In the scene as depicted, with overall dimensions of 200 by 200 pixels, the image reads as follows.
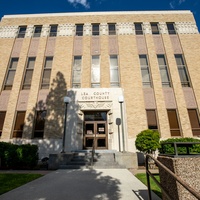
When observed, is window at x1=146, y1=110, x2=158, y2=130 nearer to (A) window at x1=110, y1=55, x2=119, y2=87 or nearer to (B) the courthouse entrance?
(B) the courthouse entrance

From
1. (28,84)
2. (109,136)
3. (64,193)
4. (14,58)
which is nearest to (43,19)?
(14,58)

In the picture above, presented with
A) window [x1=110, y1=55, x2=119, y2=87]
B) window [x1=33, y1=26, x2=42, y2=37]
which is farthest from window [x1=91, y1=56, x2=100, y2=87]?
window [x1=33, y1=26, x2=42, y2=37]

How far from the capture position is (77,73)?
1484cm

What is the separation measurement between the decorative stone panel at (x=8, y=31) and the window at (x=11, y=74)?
11.5 ft

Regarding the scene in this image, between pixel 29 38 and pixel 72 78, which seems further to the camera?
pixel 29 38

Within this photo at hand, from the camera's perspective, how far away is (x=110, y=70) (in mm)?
14805

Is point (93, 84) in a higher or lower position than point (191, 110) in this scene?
higher

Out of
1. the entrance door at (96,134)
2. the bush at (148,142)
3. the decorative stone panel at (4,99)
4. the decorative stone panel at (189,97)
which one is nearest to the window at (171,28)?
the decorative stone panel at (189,97)

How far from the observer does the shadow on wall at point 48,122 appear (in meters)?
12.1

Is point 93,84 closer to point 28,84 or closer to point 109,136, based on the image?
point 109,136

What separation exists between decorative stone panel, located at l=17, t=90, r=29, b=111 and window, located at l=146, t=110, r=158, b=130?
11760 millimetres

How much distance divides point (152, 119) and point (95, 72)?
7.39 m

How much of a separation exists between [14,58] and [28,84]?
390 centimetres

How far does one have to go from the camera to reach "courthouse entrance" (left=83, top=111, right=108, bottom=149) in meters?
12.4
